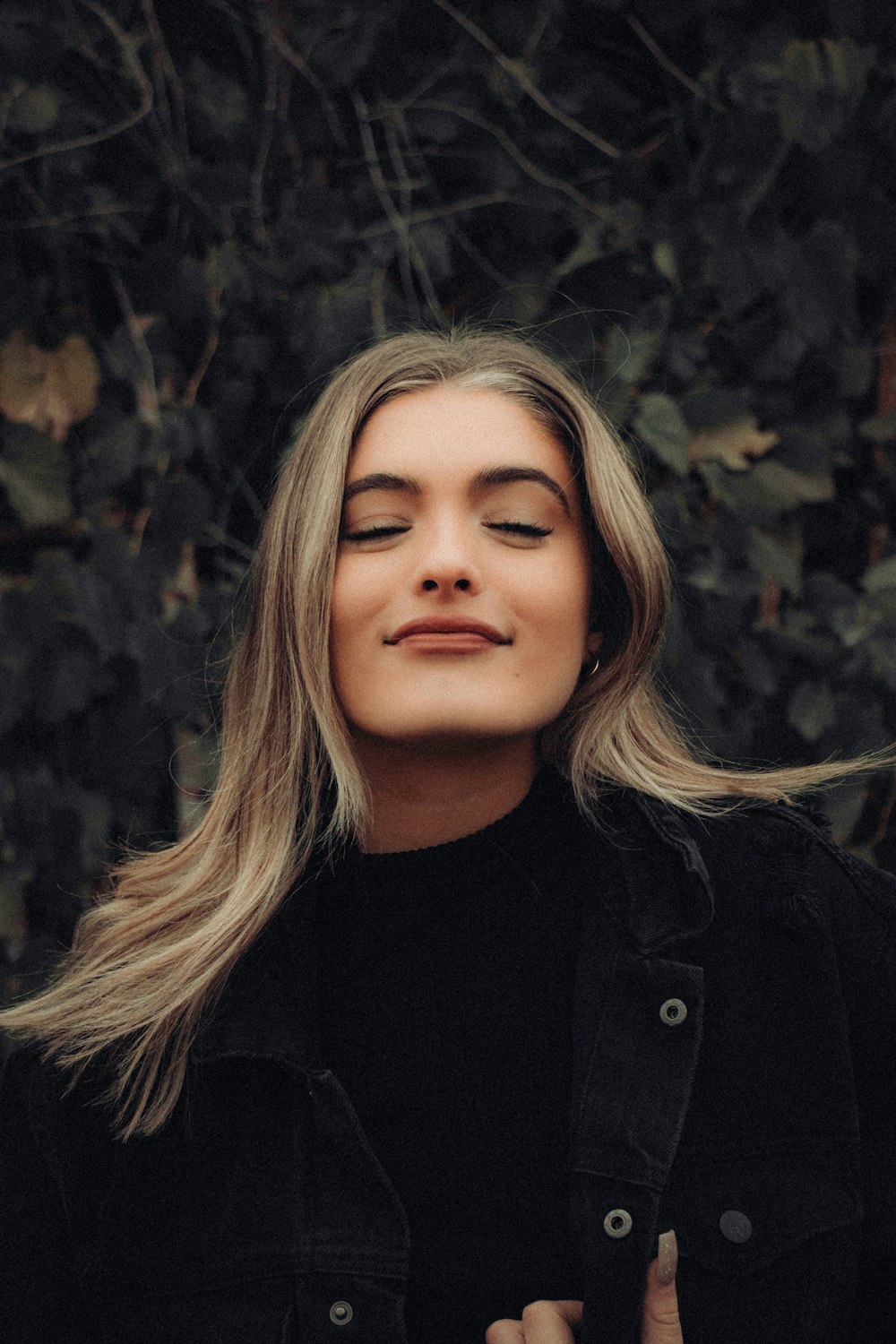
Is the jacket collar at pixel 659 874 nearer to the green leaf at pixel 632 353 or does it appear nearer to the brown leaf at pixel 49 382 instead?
the green leaf at pixel 632 353

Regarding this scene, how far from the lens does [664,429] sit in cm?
164

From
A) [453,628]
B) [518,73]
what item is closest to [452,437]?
[453,628]

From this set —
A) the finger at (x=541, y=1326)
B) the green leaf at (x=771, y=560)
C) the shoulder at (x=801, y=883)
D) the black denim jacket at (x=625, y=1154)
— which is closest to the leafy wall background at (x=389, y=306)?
the green leaf at (x=771, y=560)

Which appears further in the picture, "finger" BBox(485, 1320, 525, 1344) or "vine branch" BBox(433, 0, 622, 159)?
"vine branch" BBox(433, 0, 622, 159)

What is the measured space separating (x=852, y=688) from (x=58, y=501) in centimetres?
123

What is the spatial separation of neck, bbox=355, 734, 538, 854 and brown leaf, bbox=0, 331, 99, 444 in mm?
902

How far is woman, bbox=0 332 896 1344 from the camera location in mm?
990

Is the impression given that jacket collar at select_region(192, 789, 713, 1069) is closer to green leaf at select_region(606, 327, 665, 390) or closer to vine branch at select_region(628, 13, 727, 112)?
green leaf at select_region(606, 327, 665, 390)

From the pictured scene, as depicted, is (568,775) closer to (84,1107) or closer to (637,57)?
(84,1107)

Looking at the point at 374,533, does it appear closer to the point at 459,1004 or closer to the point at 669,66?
the point at 459,1004

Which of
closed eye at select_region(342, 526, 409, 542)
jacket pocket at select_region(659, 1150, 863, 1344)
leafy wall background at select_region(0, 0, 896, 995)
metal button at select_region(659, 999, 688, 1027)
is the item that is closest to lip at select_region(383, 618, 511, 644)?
closed eye at select_region(342, 526, 409, 542)

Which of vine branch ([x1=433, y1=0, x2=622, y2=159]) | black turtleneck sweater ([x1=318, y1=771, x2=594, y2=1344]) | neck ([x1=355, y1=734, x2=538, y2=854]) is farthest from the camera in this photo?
vine branch ([x1=433, y1=0, x2=622, y2=159])

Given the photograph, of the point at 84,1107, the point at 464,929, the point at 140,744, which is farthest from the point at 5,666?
the point at 464,929

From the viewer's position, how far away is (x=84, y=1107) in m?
1.11
